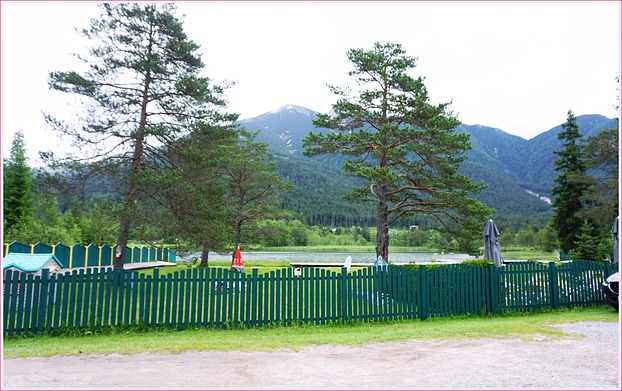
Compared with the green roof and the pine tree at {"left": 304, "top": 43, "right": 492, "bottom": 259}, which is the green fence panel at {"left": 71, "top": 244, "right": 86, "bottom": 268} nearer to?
the green roof

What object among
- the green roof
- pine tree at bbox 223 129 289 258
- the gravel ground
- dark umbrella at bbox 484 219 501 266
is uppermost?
pine tree at bbox 223 129 289 258

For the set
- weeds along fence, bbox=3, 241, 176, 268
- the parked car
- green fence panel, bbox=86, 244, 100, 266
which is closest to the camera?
the parked car

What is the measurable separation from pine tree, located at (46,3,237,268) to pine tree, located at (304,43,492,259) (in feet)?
21.0

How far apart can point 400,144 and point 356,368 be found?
1592 centimetres

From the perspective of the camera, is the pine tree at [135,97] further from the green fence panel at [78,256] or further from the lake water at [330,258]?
the lake water at [330,258]

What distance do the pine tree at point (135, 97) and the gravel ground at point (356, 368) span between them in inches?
405

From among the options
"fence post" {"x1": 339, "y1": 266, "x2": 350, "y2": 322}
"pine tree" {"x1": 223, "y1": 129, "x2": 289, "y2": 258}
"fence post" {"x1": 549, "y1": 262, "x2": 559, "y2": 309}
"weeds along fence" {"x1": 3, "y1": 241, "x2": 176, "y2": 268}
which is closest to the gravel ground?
"fence post" {"x1": 339, "y1": 266, "x2": 350, "y2": 322}

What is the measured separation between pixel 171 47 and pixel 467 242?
15.8 m

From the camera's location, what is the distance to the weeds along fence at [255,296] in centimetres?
803

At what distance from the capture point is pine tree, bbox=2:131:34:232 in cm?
3872

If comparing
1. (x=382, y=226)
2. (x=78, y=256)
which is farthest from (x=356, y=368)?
(x=78, y=256)

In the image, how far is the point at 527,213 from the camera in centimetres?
13938

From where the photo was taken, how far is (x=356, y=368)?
5.51 m

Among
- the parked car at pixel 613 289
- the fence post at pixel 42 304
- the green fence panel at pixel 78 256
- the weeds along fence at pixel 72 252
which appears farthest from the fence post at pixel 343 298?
the green fence panel at pixel 78 256
